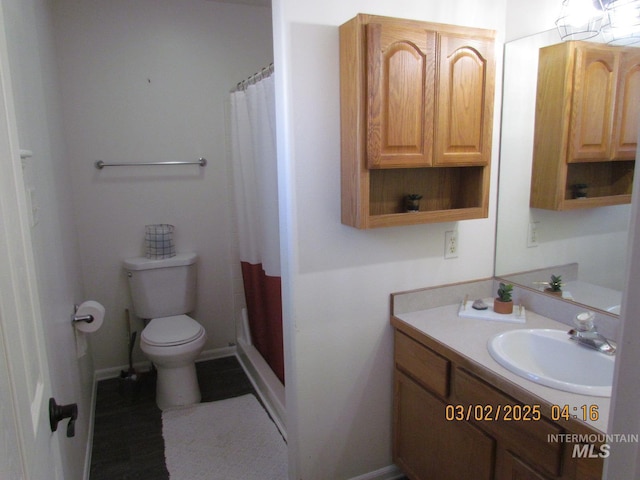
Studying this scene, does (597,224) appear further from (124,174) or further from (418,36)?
(124,174)

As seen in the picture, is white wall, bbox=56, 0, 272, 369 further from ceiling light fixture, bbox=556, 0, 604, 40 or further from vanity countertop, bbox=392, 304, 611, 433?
ceiling light fixture, bbox=556, 0, 604, 40

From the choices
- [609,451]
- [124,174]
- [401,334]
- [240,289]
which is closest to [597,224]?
[401,334]

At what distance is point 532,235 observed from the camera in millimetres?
1905

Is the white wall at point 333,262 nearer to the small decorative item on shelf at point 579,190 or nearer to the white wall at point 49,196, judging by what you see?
the small decorative item on shelf at point 579,190

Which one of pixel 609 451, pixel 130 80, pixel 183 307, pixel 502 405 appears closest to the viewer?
pixel 609 451

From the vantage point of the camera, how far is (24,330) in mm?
781

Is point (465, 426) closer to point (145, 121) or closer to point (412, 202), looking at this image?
point (412, 202)

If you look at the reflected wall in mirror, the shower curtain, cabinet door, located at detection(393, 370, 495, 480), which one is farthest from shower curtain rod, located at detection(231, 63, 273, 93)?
cabinet door, located at detection(393, 370, 495, 480)

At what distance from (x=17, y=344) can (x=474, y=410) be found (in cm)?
131

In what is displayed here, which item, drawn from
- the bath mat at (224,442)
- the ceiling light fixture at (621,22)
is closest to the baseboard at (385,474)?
the bath mat at (224,442)

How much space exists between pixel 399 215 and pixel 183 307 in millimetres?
1865

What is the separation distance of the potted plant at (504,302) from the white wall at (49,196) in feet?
5.23

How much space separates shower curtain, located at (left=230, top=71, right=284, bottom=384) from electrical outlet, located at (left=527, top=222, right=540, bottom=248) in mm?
1206

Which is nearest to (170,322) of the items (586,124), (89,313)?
(89,313)
